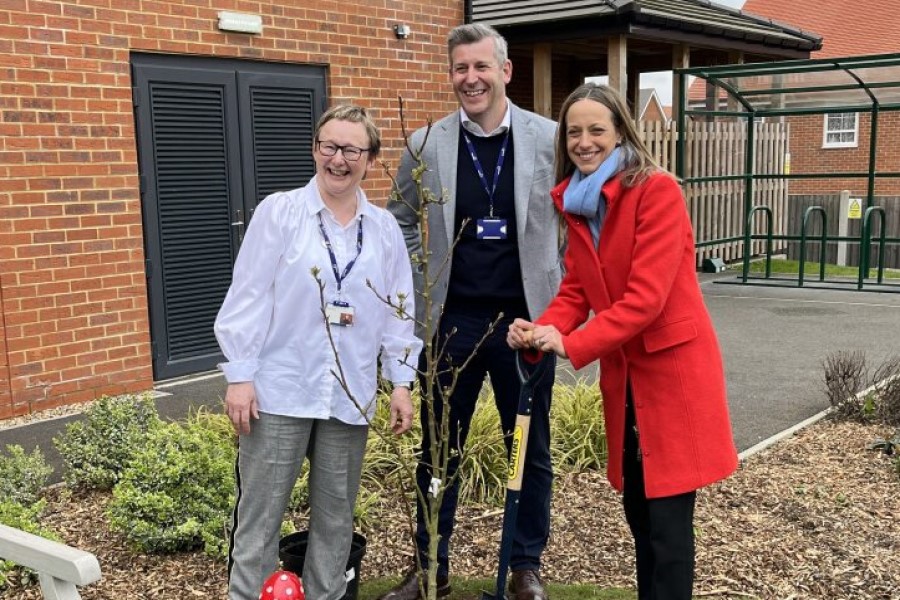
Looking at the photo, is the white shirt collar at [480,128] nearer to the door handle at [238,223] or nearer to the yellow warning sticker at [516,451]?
the yellow warning sticker at [516,451]

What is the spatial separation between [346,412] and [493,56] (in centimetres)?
141

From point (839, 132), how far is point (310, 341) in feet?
89.4

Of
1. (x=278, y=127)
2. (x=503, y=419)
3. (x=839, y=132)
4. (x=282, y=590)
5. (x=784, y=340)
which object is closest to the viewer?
(x=282, y=590)

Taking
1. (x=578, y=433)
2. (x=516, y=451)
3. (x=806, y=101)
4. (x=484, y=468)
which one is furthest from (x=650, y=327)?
(x=806, y=101)

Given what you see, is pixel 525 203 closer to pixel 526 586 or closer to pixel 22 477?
pixel 526 586

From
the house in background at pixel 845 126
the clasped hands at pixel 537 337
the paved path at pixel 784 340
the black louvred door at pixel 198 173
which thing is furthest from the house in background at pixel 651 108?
the clasped hands at pixel 537 337

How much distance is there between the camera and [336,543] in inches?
127

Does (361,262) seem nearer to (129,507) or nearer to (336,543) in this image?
(336,543)

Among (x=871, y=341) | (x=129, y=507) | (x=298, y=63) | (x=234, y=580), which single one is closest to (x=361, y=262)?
(x=234, y=580)

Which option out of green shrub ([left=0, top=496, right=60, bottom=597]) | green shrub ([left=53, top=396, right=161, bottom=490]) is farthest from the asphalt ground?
green shrub ([left=0, top=496, right=60, bottom=597])

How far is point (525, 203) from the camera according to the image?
3.52 meters

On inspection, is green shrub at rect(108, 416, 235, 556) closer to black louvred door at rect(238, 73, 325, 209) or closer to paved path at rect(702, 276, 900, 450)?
paved path at rect(702, 276, 900, 450)

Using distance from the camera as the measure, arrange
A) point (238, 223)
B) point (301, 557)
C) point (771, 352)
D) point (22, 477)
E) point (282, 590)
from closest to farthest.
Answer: point (282, 590) → point (301, 557) → point (22, 477) → point (238, 223) → point (771, 352)

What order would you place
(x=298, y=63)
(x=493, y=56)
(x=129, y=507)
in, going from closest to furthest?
(x=493, y=56) < (x=129, y=507) < (x=298, y=63)
